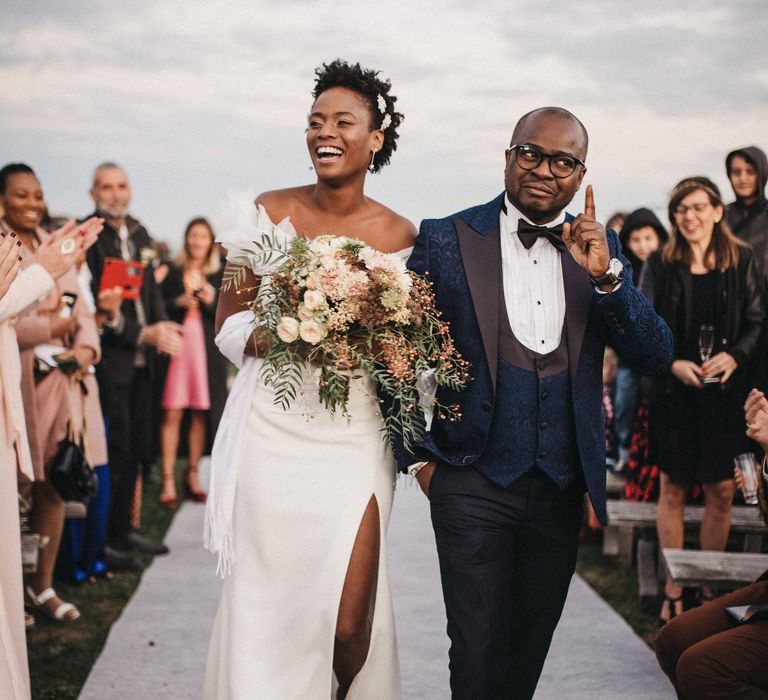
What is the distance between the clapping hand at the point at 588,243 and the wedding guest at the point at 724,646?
2.55ft

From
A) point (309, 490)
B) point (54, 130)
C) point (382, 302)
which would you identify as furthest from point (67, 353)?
point (54, 130)

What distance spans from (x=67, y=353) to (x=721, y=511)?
153 inches

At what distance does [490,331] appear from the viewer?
345cm

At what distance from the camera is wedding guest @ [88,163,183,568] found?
714 cm

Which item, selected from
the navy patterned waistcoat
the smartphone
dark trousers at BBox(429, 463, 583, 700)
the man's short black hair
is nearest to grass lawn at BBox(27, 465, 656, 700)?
the smartphone

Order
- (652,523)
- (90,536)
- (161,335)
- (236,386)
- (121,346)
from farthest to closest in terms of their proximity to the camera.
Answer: (161,335) → (121,346) → (90,536) → (652,523) → (236,386)

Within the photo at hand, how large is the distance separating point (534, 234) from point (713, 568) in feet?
7.20

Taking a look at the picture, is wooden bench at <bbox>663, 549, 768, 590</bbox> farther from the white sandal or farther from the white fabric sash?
the white sandal

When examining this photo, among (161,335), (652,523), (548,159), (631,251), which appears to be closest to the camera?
(548,159)

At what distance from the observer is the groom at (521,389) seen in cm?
346

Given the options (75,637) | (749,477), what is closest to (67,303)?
(75,637)

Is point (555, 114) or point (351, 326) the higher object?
point (555, 114)

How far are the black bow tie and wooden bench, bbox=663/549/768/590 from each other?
1.99m

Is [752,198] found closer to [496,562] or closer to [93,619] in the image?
[496,562]
